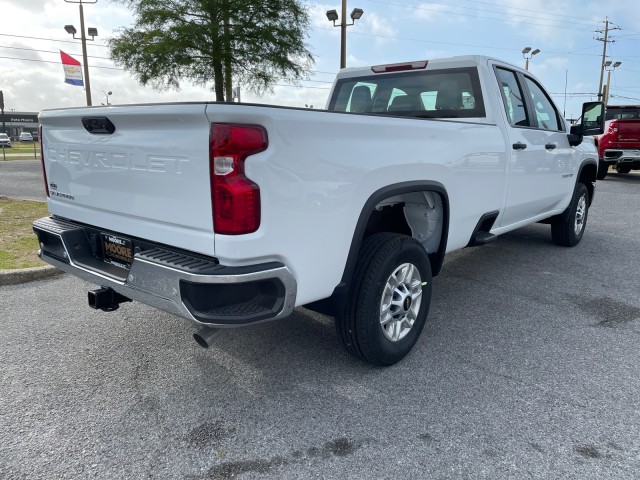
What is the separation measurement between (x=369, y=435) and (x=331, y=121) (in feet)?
4.98

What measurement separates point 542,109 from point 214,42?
1650 cm

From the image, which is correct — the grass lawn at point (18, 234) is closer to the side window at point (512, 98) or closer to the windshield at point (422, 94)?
the windshield at point (422, 94)

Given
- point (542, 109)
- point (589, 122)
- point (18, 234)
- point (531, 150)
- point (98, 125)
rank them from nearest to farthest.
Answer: point (98, 125) < point (531, 150) < point (542, 109) < point (589, 122) < point (18, 234)

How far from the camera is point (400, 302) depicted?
3.09m

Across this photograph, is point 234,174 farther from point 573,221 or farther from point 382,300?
point 573,221

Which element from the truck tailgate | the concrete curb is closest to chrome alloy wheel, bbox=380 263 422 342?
the truck tailgate

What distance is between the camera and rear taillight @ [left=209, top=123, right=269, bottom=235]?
211 centimetres

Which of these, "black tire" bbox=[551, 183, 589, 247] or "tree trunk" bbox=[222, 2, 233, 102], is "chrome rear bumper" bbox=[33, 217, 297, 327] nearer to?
"black tire" bbox=[551, 183, 589, 247]

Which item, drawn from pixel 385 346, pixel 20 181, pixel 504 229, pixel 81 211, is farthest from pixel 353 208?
pixel 20 181

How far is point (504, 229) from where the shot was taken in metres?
4.47

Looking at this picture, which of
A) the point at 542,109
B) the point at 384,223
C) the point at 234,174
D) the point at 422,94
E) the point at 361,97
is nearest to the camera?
the point at 234,174

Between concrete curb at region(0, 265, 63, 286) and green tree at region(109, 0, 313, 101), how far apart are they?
1595 centimetres

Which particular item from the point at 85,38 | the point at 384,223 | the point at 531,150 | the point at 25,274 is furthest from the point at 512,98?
the point at 85,38

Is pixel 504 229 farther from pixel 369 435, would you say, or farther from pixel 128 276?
pixel 128 276
